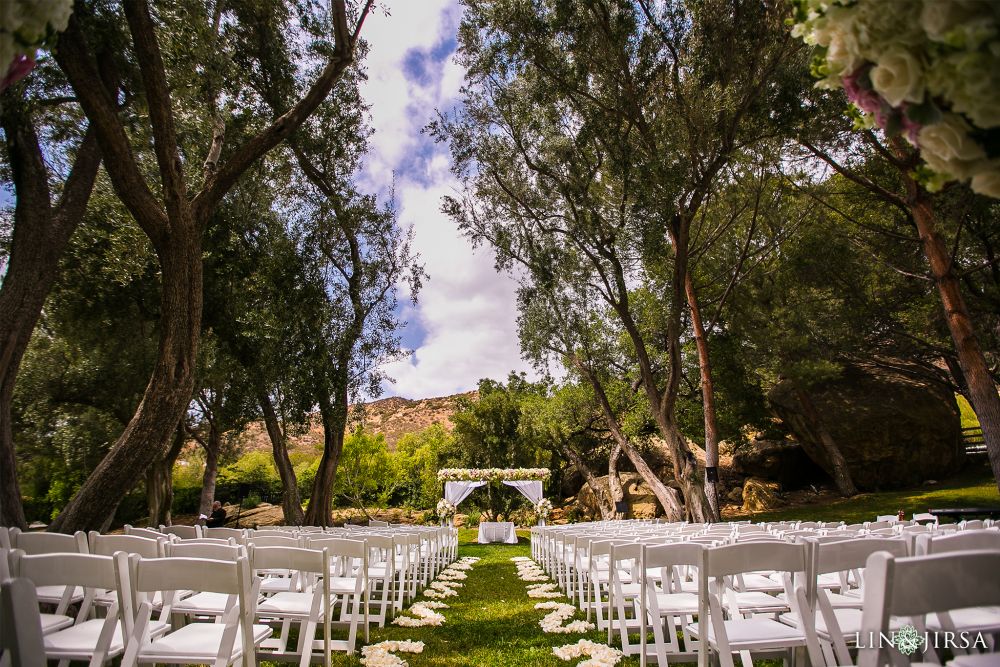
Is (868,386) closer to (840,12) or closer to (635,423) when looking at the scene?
(635,423)

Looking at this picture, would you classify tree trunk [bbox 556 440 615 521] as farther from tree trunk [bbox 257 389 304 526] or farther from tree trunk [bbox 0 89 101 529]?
tree trunk [bbox 0 89 101 529]

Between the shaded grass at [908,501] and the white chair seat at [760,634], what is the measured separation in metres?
12.9

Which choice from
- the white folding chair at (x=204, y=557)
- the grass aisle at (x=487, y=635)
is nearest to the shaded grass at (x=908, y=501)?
the grass aisle at (x=487, y=635)

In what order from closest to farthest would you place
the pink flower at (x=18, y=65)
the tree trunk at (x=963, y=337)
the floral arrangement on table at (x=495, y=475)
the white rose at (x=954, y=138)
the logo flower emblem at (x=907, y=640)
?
1. the white rose at (x=954, y=138)
2. the pink flower at (x=18, y=65)
3. the logo flower emblem at (x=907, y=640)
4. the tree trunk at (x=963, y=337)
5. the floral arrangement on table at (x=495, y=475)

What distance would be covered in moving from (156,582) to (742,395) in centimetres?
2047

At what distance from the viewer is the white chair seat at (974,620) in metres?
2.82

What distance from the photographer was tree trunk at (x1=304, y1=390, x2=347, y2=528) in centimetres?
1195

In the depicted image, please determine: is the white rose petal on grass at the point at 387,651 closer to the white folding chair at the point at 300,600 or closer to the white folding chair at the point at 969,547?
the white folding chair at the point at 300,600

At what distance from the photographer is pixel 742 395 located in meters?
20.5

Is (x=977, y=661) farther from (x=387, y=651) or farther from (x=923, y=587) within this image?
(x=387, y=651)

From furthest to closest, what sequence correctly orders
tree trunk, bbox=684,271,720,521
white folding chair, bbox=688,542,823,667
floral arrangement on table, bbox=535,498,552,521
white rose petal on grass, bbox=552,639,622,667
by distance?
floral arrangement on table, bbox=535,498,552,521 < tree trunk, bbox=684,271,720,521 < white rose petal on grass, bbox=552,639,622,667 < white folding chair, bbox=688,542,823,667

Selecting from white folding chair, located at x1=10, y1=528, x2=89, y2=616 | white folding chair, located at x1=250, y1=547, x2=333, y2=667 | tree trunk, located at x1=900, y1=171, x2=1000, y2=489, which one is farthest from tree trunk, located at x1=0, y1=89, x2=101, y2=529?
tree trunk, located at x1=900, y1=171, x2=1000, y2=489

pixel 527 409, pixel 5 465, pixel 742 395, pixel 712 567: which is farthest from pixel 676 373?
pixel 527 409

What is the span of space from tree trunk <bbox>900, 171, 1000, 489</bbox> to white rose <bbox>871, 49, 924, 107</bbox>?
11.9 metres
